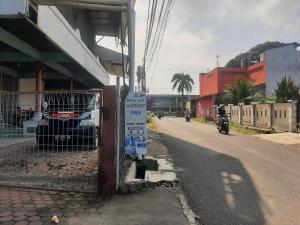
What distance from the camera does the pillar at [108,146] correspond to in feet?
22.2

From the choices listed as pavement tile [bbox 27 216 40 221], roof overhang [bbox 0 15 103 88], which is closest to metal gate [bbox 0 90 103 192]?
pavement tile [bbox 27 216 40 221]

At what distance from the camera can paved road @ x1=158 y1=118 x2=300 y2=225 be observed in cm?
598

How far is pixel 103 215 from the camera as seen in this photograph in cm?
570

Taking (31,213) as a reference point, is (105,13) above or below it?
above

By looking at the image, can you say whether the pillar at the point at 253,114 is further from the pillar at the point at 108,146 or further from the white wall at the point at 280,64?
the pillar at the point at 108,146

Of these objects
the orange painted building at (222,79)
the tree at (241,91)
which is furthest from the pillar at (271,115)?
the orange painted building at (222,79)

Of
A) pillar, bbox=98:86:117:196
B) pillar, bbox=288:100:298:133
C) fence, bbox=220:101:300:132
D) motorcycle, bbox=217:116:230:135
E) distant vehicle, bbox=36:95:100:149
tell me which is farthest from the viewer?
motorcycle, bbox=217:116:230:135

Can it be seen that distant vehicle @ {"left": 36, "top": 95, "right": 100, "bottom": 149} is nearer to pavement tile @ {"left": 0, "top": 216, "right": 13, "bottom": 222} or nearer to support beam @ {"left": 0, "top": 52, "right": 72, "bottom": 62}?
pavement tile @ {"left": 0, "top": 216, "right": 13, "bottom": 222}

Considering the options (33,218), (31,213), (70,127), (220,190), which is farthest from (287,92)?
(33,218)

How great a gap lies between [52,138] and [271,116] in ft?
65.0

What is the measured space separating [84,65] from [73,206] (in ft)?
50.4

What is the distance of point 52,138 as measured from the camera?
7.77 m

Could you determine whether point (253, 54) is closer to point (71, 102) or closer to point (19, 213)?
point (71, 102)

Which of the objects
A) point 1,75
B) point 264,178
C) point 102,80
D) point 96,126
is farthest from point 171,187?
point 102,80
